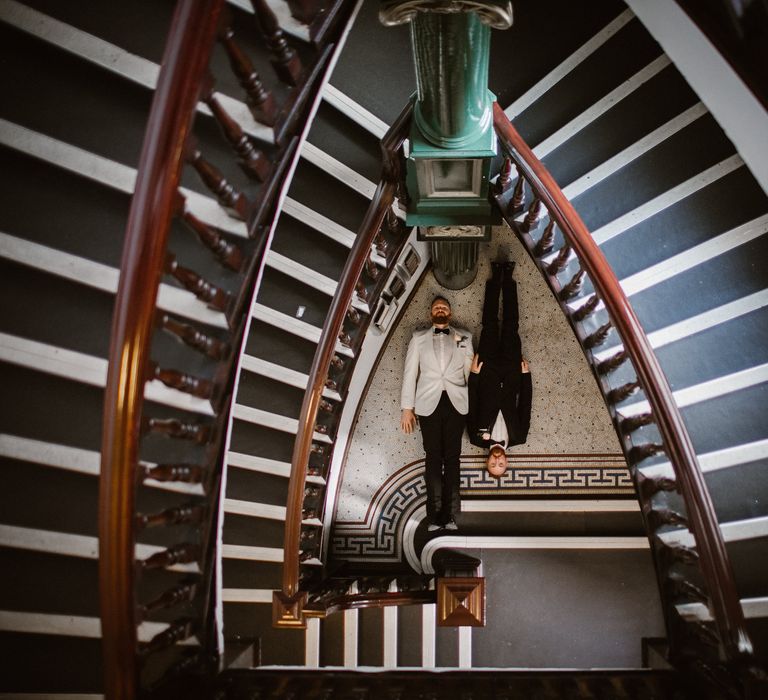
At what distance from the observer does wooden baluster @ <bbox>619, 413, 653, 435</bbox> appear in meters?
2.70

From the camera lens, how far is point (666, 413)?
2.43 metres

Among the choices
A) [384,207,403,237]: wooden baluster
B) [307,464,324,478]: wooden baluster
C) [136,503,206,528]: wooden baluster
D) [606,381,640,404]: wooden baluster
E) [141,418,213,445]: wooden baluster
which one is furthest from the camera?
[307,464,324,478]: wooden baluster

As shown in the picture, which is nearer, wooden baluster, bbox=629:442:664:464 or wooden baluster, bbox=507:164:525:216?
wooden baluster, bbox=629:442:664:464

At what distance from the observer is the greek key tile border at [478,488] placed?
4.64m

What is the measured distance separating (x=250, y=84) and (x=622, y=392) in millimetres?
2131

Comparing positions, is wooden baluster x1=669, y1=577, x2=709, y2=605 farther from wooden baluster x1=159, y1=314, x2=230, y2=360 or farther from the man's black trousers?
wooden baluster x1=159, y1=314, x2=230, y2=360

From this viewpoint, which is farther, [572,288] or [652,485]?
[572,288]

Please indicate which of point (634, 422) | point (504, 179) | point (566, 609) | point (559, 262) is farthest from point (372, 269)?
point (566, 609)

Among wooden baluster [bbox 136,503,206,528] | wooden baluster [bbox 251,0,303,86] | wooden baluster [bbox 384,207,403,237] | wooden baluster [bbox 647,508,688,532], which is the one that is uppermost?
wooden baluster [bbox 384,207,403,237]

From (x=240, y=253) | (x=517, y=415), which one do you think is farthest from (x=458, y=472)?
(x=240, y=253)

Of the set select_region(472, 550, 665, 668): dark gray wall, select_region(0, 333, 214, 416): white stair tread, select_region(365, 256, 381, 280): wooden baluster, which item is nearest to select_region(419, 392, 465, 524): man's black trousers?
select_region(472, 550, 665, 668): dark gray wall

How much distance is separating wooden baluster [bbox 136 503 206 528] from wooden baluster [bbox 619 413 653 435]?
1.95 metres

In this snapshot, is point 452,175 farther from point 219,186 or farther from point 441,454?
point 441,454

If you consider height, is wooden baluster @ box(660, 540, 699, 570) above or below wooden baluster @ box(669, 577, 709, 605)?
above
